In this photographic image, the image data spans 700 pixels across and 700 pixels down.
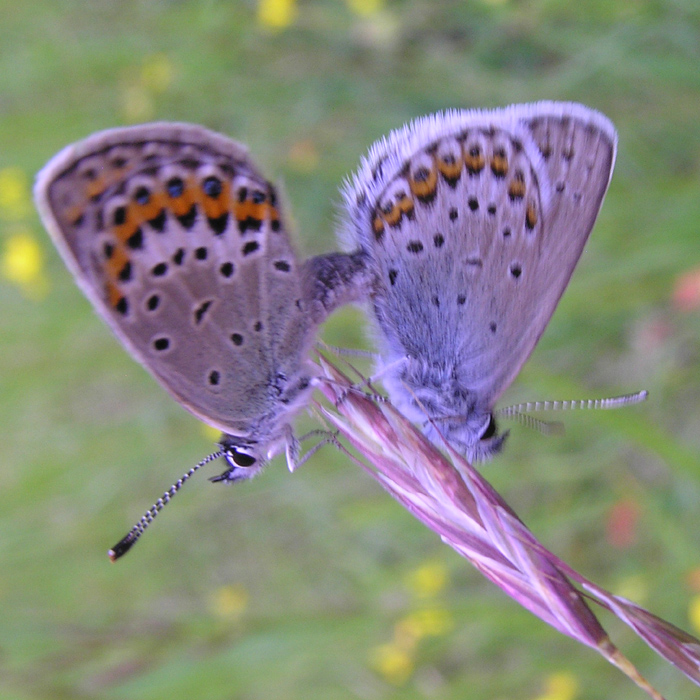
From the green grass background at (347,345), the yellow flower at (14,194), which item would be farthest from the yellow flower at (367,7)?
the yellow flower at (14,194)

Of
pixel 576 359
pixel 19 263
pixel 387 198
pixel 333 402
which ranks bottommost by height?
pixel 576 359

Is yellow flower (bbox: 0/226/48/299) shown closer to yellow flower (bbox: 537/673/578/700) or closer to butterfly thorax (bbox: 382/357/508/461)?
butterfly thorax (bbox: 382/357/508/461)

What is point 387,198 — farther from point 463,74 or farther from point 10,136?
point 10,136

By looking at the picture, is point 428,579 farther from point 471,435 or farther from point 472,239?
point 472,239

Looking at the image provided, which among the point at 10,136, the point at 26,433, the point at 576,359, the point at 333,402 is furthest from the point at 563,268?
the point at 26,433

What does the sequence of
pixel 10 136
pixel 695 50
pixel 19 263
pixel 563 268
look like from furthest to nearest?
pixel 19 263 → pixel 10 136 → pixel 695 50 → pixel 563 268

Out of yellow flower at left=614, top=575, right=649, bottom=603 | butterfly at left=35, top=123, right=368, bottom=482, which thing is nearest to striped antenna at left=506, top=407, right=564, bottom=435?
butterfly at left=35, top=123, right=368, bottom=482
